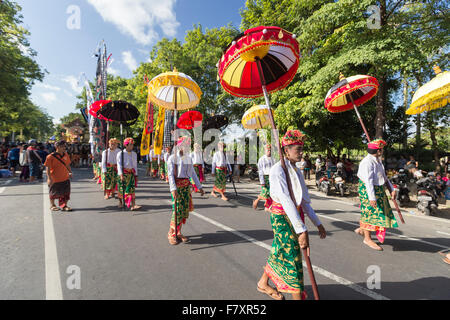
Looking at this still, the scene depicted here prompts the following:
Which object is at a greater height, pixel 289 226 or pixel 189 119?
pixel 189 119

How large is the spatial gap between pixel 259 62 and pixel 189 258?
2.97 metres

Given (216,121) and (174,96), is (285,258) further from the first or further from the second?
(216,121)

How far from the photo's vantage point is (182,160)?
13.7ft

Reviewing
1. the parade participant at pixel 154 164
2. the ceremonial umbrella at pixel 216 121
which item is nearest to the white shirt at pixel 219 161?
the ceremonial umbrella at pixel 216 121

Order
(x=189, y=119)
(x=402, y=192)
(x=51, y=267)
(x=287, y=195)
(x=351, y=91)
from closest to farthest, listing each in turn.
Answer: (x=287, y=195) → (x=51, y=267) → (x=351, y=91) → (x=402, y=192) → (x=189, y=119)

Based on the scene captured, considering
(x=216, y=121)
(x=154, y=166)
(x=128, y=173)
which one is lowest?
(x=128, y=173)

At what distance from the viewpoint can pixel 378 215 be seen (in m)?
4.04

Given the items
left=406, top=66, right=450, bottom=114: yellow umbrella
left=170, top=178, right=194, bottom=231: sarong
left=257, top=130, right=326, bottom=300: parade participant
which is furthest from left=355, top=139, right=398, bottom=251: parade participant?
left=170, top=178, right=194, bottom=231: sarong

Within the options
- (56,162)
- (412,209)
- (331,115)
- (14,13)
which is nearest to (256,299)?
(56,162)

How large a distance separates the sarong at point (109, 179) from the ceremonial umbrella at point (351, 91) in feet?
22.6

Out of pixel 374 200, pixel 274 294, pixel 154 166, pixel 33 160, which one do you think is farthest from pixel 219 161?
pixel 33 160

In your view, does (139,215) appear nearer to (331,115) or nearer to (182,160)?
(182,160)

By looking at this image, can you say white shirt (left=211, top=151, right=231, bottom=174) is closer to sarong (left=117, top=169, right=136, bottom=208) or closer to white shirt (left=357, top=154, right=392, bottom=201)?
sarong (left=117, top=169, right=136, bottom=208)
